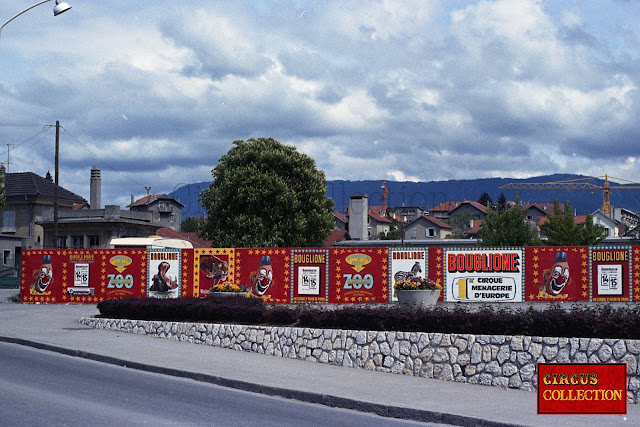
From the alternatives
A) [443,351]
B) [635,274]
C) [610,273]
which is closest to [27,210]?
[610,273]

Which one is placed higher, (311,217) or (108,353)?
(311,217)

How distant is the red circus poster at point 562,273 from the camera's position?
26.7 meters

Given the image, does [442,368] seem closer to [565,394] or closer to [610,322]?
[610,322]

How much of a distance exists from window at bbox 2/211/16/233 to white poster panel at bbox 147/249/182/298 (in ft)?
160

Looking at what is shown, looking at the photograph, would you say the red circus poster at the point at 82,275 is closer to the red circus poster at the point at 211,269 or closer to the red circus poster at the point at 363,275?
the red circus poster at the point at 211,269

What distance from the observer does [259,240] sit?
4747 cm

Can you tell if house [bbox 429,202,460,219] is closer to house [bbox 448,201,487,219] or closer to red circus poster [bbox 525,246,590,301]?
house [bbox 448,201,487,219]

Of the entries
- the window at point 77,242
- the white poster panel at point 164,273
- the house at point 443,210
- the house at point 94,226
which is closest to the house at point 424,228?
the house at point 443,210

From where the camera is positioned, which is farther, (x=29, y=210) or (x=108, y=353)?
(x=29, y=210)

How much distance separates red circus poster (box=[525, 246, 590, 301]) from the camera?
2672cm

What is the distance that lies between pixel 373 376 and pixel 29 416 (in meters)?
6.61

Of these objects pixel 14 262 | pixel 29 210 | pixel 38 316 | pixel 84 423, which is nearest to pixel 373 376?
pixel 84 423

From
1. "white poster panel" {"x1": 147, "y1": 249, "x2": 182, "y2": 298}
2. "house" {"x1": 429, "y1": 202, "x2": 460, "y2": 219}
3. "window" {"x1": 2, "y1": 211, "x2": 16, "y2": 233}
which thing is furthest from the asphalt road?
"house" {"x1": 429, "y1": 202, "x2": 460, "y2": 219}

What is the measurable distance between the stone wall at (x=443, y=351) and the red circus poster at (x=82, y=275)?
13819mm
